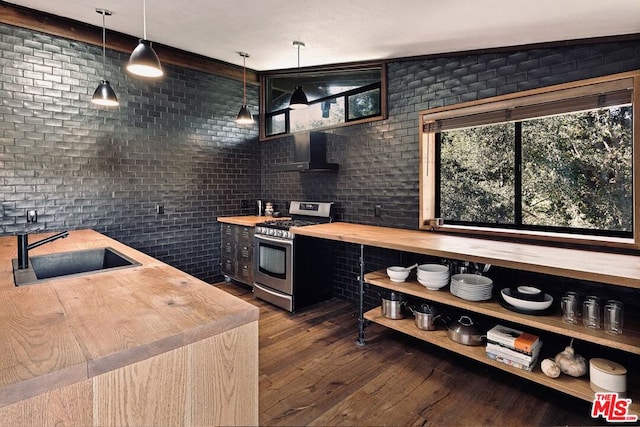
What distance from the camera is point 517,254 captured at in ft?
7.02

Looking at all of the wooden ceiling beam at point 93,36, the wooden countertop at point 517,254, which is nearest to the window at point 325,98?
the wooden ceiling beam at point 93,36

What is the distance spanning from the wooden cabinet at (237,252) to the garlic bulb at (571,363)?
3.11 m

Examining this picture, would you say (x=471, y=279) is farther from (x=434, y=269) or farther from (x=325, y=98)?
(x=325, y=98)

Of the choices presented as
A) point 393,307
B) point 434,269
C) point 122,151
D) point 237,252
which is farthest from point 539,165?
point 122,151

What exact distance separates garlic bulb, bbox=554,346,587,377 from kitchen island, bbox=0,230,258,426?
187 centimetres

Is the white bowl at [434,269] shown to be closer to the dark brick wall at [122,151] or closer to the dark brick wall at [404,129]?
the dark brick wall at [404,129]

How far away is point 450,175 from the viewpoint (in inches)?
128

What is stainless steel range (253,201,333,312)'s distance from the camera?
3568 millimetres

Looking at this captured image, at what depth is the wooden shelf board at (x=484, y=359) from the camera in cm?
186

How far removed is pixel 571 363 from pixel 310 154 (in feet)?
9.62

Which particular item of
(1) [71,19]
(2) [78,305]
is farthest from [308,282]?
(1) [71,19]

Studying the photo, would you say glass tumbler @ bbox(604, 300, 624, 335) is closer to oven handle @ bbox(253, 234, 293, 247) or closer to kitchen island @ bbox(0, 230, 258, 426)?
kitchen island @ bbox(0, 230, 258, 426)

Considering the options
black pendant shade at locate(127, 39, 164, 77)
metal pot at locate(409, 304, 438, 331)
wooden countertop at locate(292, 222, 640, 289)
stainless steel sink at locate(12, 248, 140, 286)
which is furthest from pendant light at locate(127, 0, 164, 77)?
metal pot at locate(409, 304, 438, 331)

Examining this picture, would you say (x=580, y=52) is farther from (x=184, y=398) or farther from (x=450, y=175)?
(x=184, y=398)
